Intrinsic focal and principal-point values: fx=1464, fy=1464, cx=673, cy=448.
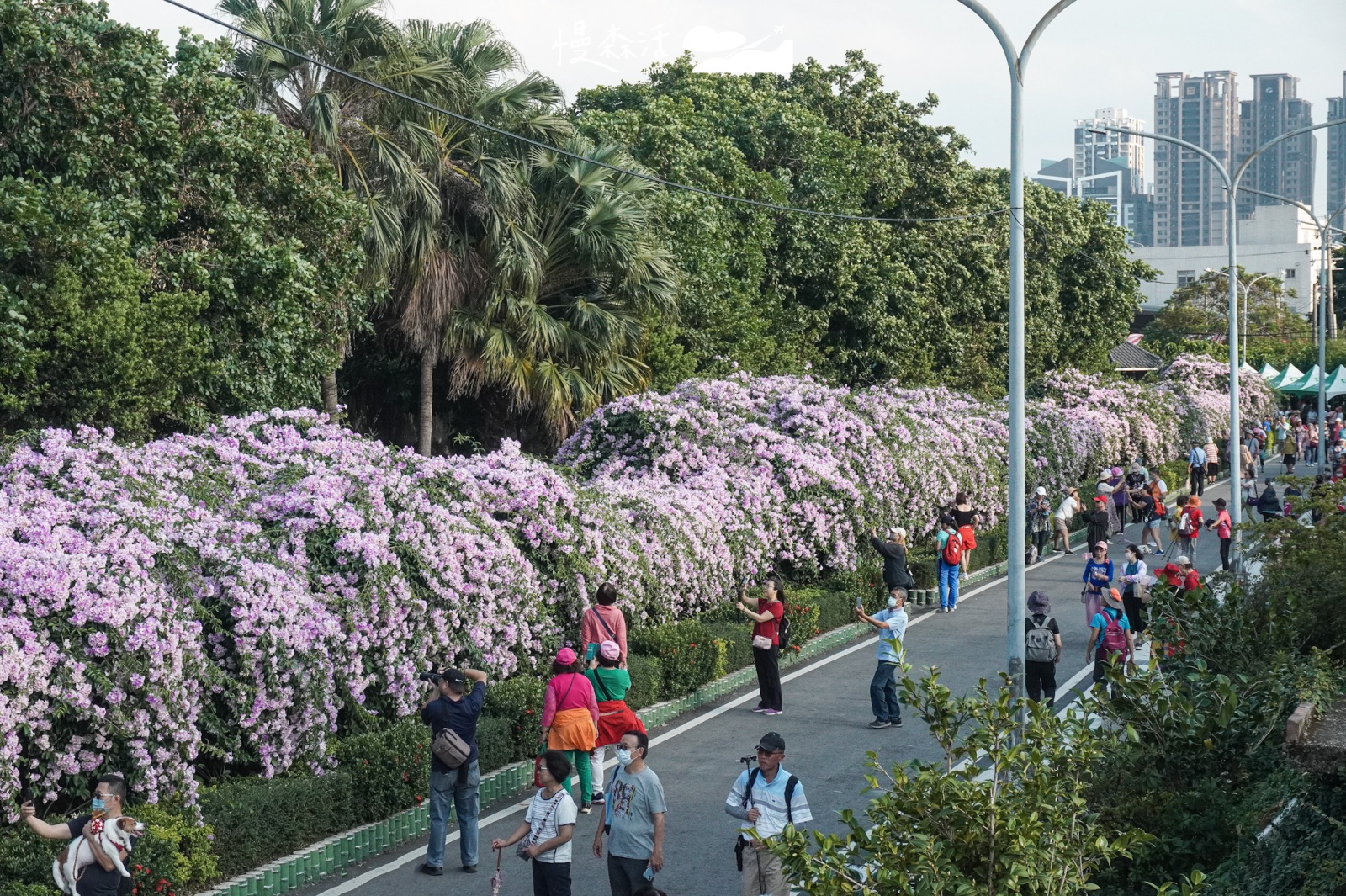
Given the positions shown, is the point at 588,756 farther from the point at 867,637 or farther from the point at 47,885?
the point at 867,637

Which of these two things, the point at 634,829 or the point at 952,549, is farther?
the point at 952,549

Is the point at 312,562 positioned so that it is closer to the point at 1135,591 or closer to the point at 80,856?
the point at 80,856

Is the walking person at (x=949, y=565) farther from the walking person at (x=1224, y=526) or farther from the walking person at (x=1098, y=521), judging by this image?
the walking person at (x=1224, y=526)

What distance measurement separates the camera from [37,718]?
10.1 meters

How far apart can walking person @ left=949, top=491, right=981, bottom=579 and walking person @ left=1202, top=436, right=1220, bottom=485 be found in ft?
51.3

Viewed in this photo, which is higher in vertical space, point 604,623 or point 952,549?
point 604,623

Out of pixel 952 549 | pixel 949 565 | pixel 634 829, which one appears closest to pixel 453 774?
pixel 634 829

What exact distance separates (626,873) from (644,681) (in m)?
6.88

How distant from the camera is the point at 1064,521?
30.8 metres

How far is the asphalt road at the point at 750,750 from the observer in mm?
11359

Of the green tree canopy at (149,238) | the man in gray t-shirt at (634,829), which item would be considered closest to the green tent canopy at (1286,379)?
the green tree canopy at (149,238)

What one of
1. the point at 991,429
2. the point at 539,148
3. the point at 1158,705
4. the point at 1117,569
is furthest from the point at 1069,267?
the point at 1158,705

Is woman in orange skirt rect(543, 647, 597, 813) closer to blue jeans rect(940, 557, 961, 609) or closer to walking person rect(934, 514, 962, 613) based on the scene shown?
walking person rect(934, 514, 962, 613)

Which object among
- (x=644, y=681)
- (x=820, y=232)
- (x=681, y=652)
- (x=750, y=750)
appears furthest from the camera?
(x=820, y=232)
